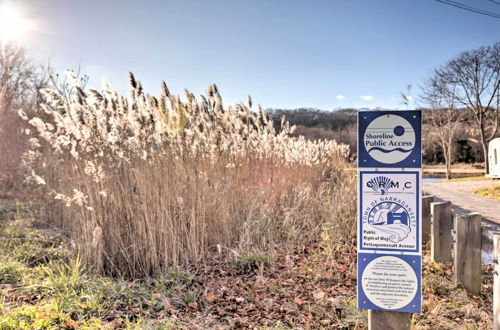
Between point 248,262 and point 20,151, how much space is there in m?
9.28

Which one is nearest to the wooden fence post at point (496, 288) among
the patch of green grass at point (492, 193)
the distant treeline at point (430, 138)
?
the patch of green grass at point (492, 193)

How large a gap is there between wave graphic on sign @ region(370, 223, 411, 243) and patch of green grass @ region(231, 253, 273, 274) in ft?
7.25

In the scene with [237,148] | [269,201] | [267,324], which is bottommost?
[267,324]

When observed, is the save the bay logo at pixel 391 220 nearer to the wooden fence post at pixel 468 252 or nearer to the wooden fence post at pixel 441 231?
the wooden fence post at pixel 468 252

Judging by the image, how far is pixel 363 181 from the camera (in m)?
2.12

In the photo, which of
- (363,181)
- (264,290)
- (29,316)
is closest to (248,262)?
(264,290)

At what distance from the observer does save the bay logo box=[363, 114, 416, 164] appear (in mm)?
2080

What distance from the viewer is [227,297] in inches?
138

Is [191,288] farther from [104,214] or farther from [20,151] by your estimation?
[20,151]

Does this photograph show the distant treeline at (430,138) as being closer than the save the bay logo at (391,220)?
No

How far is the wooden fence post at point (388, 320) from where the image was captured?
2.15m

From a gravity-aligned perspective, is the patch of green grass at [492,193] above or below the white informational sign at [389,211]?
below

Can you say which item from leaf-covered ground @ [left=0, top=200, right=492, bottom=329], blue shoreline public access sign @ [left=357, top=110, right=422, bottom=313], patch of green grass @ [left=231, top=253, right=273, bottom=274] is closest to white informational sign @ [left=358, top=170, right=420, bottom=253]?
blue shoreline public access sign @ [left=357, top=110, right=422, bottom=313]

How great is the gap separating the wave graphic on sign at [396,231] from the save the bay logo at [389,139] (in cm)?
36
